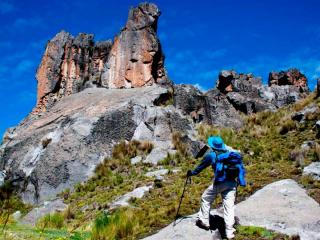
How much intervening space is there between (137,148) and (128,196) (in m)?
7.60

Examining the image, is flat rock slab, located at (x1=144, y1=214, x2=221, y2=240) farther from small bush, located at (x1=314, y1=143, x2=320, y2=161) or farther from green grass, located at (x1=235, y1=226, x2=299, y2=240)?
small bush, located at (x1=314, y1=143, x2=320, y2=161)

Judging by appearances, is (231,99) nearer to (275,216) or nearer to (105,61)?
(105,61)

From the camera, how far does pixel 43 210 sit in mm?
19812

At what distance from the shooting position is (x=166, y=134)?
27.0 m

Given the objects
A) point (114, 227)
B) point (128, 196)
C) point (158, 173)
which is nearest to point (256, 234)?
point (114, 227)

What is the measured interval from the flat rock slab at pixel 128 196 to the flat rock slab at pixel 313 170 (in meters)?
5.85

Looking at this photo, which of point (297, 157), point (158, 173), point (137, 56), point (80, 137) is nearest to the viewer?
point (297, 157)

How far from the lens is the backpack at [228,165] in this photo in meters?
10.7

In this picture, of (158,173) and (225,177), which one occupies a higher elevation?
(158,173)

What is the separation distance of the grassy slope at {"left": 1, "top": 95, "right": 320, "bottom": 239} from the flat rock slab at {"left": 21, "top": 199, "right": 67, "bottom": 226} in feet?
1.66

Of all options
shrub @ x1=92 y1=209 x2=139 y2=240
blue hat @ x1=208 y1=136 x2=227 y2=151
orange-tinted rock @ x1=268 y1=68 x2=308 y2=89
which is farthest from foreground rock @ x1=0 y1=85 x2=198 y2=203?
orange-tinted rock @ x1=268 y1=68 x2=308 y2=89

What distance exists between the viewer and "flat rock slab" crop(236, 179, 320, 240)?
11.2 metres

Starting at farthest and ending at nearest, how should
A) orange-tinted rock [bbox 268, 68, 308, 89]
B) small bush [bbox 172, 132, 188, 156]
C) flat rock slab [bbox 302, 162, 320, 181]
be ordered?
orange-tinted rock [bbox 268, 68, 308, 89]
small bush [bbox 172, 132, 188, 156]
flat rock slab [bbox 302, 162, 320, 181]

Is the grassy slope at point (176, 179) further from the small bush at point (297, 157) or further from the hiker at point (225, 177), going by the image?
the hiker at point (225, 177)
